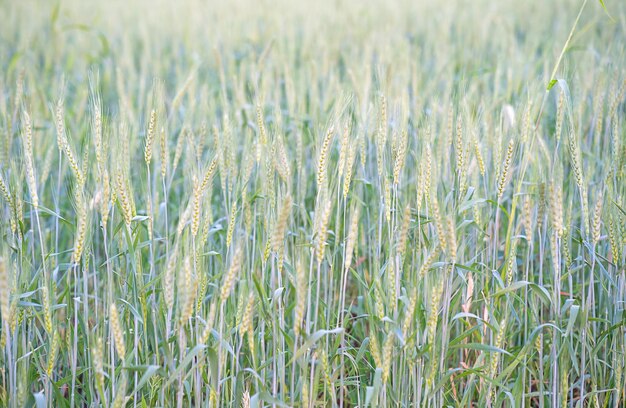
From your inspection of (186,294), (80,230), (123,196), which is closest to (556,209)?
(186,294)

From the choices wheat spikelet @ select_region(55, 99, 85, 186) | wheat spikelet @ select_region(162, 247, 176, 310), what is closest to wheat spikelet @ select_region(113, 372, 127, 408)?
wheat spikelet @ select_region(162, 247, 176, 310)

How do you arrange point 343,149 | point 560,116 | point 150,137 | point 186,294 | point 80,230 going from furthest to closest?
point 560,116, point 150,137, point 343,149, point 80,230, point 186,294

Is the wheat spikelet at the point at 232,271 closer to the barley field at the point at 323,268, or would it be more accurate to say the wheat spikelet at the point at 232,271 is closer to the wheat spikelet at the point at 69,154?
the barley field at the point at 323,268

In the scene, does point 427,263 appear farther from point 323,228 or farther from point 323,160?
point 323,160

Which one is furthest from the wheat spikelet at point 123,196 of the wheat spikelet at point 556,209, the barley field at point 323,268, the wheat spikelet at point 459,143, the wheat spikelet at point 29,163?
the wheat spikelet at point 556,209

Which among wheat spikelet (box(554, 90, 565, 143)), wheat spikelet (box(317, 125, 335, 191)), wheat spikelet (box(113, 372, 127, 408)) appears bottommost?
wheat spikelet (box(113, 372, 127, 408))

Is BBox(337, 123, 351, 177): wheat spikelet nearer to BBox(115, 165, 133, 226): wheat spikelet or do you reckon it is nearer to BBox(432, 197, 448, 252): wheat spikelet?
BBox(432, 197, 448, 252): wheat spikelet

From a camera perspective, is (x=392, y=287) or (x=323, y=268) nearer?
(x=392, y=287)

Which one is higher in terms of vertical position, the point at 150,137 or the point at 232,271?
the point at 150,137

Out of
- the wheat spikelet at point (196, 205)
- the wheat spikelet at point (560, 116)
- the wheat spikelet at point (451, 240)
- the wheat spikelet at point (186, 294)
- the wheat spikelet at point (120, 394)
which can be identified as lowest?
the wheat spikelet at point (120, 394)

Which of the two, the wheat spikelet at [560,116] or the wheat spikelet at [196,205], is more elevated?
the wheat spikelet at [560,116]

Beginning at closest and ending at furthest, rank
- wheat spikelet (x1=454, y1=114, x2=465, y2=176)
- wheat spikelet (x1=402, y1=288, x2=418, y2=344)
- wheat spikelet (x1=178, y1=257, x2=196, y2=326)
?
wheat spikelet (x1=178, y1=257, x2=196, y2=326) < wheat spikelet (x1=402, y1=288, x2=418, y2=344) < wheat spikelet (x1=454, y1=114, x2=465, y2=176)

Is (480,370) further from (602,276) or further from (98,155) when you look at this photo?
(98,155)

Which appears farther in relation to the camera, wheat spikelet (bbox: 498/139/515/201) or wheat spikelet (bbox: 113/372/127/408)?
wheat spikelet (bbox: 498/139/515/201)
